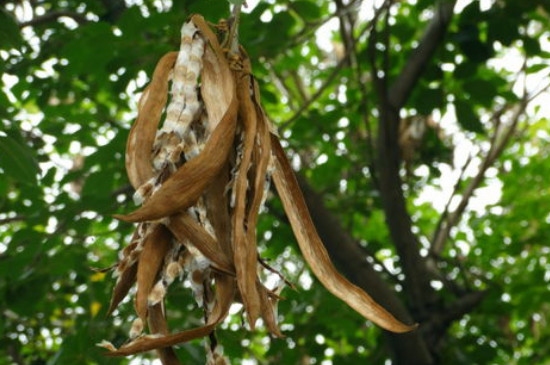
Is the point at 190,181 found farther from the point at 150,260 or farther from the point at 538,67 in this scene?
the point at 538,67

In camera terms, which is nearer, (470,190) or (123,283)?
(123,283)

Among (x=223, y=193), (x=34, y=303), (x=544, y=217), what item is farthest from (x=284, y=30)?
(x=544, y=217)

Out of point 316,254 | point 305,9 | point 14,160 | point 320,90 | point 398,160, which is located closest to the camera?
point 316,254

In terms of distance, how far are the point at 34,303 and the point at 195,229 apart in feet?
6.61

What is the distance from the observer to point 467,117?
2.74 meters

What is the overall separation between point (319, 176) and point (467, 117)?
744mm

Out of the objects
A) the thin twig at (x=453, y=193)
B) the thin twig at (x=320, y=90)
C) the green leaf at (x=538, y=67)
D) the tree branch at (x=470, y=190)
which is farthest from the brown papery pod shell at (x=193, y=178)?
the tree branch at (x=470, y=190)

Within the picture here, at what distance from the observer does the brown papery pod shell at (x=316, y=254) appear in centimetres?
83

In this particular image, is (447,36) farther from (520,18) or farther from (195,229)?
(195,229)

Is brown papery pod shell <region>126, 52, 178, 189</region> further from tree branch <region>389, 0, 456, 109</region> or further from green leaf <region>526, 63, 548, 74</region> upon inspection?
green leaf <region>526, 63, 548, 74</region>

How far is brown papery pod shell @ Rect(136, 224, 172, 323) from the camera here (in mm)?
797

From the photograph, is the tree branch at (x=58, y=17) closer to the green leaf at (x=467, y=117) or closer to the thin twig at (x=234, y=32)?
the green leaf at (x=467, y=117)

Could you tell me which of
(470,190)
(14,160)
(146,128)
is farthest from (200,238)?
(470,190)

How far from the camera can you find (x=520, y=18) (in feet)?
8.61
